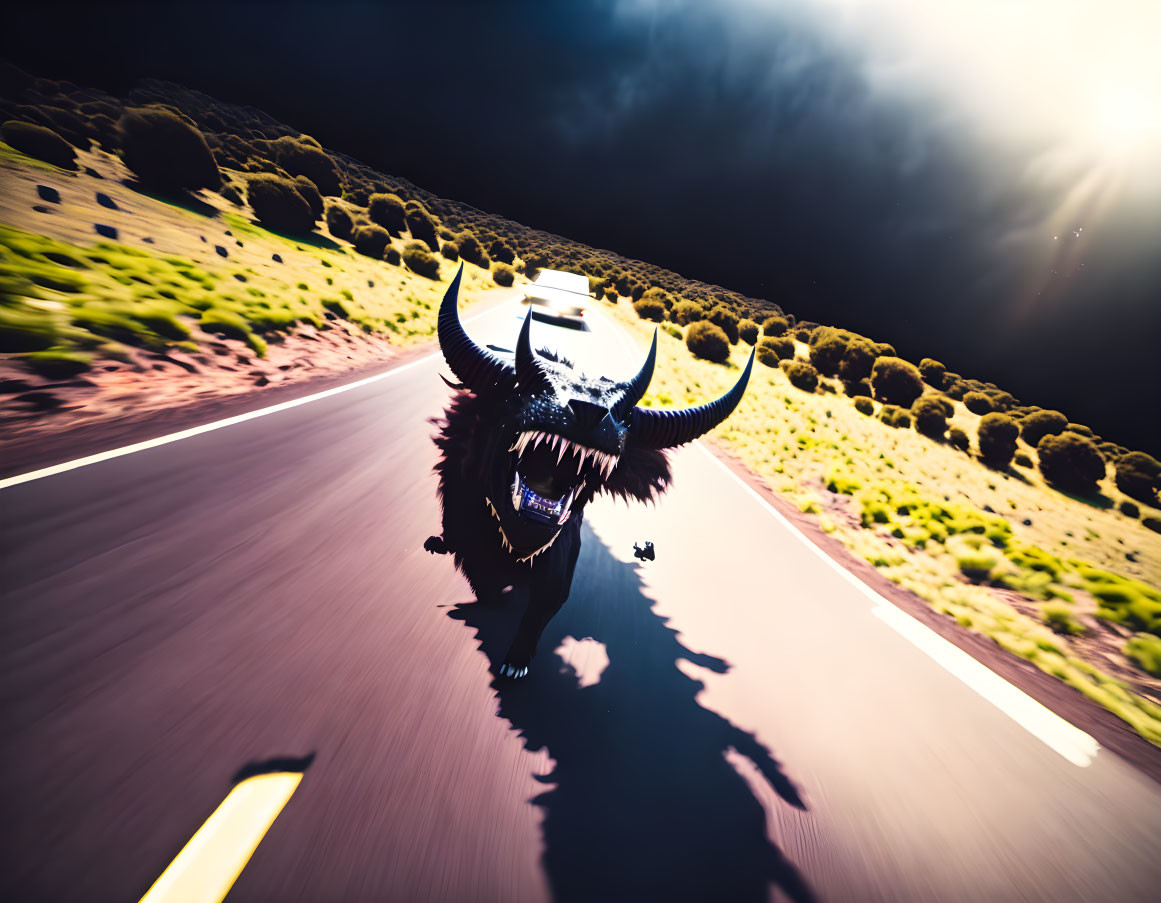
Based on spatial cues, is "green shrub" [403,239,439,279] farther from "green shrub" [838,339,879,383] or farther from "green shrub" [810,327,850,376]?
"green shrub" [838,339,879,383]

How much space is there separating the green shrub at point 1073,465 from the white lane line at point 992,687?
1050 centimetres

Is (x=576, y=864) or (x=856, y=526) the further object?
(x=856, y=526)

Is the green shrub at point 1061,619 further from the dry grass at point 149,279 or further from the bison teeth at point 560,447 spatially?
the dry grass at point 149,279

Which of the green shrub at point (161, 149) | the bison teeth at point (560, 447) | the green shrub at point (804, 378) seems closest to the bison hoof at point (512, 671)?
the bison teeth at point (560, 447)

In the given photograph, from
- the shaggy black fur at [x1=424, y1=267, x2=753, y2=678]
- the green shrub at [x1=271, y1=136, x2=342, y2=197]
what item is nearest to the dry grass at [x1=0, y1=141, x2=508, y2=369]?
the shaggy black fur at [x1=424, y1=267, x2=753, y2=678]

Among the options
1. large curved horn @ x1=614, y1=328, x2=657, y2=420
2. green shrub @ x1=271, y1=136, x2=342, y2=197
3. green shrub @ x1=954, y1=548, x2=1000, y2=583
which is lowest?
green shrub @ x1=954, y1=548, x2=1000, y2=583

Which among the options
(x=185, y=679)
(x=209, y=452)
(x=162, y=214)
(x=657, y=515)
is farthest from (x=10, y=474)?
(x=162, y=214)

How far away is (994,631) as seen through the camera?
3191 mm

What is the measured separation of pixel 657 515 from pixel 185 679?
3299mm

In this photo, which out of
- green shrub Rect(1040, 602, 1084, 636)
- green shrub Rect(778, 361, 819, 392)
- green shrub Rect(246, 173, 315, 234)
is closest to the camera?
green shrub Rect(1040, 602, 1084, 636)

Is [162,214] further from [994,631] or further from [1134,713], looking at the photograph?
[1134,713]

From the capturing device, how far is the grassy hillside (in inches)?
131

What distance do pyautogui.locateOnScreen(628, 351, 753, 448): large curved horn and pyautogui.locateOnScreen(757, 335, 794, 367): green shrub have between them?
14322 millimetres

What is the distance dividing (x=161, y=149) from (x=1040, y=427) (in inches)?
1021
